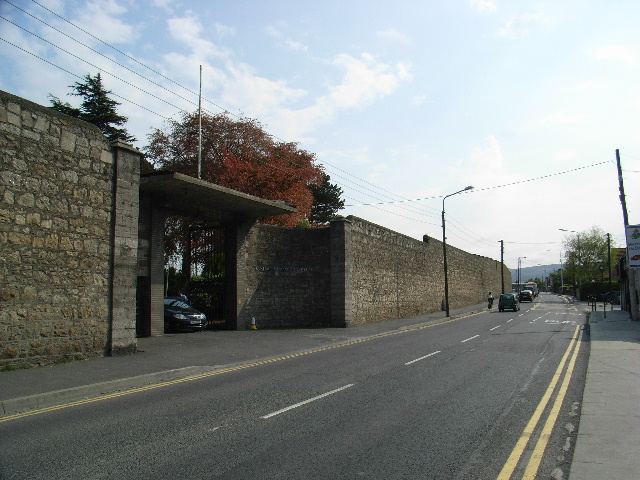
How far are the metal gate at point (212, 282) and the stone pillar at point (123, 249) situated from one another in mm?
8290

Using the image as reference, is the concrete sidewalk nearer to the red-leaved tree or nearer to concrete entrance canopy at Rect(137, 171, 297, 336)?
concrete entrance canopy at Rect(137, 171, 297, 336)

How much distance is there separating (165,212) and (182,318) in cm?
446

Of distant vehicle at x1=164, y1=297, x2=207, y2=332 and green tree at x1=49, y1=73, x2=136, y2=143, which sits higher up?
green tree at x1=49, y1=73, x2=136, y2=143

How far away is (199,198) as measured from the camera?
18953 millimetres

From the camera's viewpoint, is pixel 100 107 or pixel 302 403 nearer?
pixel 302 403

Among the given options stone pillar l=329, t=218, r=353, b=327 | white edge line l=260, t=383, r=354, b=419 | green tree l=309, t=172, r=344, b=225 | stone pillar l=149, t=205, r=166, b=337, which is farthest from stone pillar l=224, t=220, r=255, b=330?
green tree l=309, t=172, r=344, b=225

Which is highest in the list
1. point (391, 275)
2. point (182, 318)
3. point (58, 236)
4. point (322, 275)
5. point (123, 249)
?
point (58, 236)

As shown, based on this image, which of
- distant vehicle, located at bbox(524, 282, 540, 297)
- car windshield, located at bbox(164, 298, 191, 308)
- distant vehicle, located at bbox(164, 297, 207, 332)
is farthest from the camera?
Answer: distant vehicle, located at bbox(524, 282, 540, 297)

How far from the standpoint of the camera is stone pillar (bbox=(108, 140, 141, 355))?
13.3 m

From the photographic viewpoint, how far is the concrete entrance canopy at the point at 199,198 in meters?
16.3

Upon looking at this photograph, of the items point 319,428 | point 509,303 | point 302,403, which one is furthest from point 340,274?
point 509,303

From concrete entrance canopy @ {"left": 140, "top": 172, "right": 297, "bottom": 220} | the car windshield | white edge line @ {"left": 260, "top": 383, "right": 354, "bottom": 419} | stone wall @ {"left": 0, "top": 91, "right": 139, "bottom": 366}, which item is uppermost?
concrete entrance canopy @ {"left": 140, "top": 172, "right": 297, "bottom": 220}

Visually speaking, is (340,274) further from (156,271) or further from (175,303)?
(156,271)

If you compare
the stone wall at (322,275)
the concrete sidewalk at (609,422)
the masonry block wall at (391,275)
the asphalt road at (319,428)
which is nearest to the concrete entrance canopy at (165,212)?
the stone wall at (322,275)
